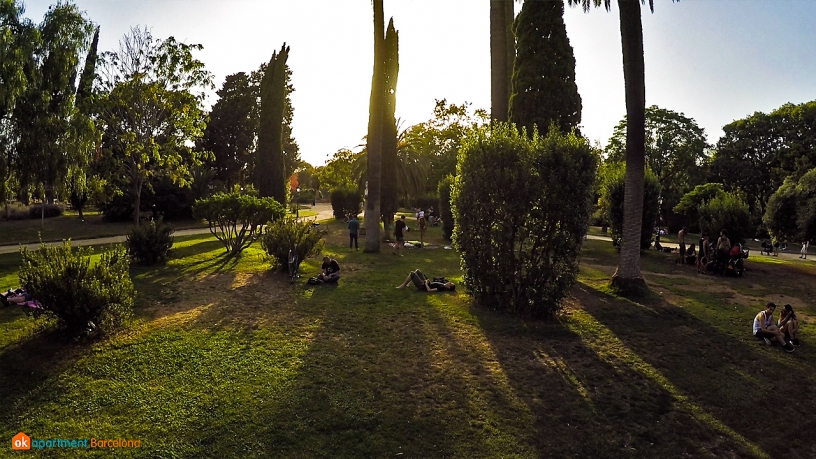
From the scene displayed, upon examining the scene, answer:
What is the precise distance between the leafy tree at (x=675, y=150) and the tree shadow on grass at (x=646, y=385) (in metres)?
43.5

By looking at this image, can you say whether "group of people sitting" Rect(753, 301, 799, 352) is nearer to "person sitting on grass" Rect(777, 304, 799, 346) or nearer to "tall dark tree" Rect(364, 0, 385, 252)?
"person sitting on grass" Rect(777, 304, 799, 346)

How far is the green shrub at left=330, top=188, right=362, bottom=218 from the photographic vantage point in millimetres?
40094

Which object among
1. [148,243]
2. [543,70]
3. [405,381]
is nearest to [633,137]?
[543,70]

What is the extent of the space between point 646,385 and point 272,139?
1080 inches

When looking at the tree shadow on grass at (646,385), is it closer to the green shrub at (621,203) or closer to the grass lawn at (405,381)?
the grass lawn at (405,381)

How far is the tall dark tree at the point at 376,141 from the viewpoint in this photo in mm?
19781

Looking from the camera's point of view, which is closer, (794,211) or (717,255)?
(717,255)

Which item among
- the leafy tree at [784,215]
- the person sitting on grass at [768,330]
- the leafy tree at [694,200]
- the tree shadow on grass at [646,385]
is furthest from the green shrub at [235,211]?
the leafy tree at [694,200]

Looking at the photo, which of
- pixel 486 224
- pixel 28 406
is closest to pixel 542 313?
pixel 486 224

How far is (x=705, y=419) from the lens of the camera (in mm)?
6605

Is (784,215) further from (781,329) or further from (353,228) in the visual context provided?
(353,228)

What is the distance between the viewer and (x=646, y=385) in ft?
24.6

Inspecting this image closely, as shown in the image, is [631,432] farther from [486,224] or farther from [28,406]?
[28,406]

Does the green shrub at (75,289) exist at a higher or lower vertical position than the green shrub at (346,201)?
lower
